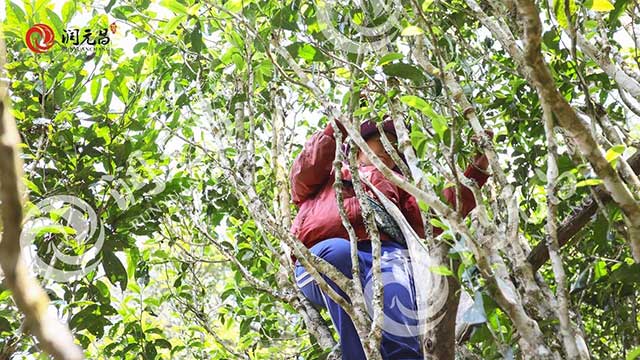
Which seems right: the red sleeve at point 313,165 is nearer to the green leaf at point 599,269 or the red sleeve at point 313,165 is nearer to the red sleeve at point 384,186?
the red sleeve at point 384,186

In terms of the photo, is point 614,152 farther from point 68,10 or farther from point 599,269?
point 68,10

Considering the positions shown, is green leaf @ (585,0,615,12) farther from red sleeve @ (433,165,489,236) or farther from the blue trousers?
the blue trousers

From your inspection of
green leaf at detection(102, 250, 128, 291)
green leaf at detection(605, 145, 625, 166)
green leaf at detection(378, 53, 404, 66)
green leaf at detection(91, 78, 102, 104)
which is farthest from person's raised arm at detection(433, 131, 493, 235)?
green leaf at detection(91, 78, 102, 104)

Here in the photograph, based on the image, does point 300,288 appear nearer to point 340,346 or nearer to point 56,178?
point 340,346

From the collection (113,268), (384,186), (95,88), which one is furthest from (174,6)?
(113,268)

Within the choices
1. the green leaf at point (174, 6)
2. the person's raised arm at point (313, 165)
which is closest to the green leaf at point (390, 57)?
the person's raised arm at point (313, 165)

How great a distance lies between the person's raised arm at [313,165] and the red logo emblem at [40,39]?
1160mm

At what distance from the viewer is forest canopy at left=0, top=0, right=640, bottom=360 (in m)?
1.45

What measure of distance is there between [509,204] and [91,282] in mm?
1953

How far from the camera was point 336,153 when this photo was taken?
186cm

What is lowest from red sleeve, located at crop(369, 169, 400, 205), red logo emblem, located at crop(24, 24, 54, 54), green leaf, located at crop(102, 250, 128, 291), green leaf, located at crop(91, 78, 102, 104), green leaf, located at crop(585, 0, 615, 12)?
red sleeve, located at crop(369, 169, 400, 205)

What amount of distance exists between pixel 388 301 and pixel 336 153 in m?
0.56

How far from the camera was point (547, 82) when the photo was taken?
1050 mm

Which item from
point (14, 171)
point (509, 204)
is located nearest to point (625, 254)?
point (509, 204)
